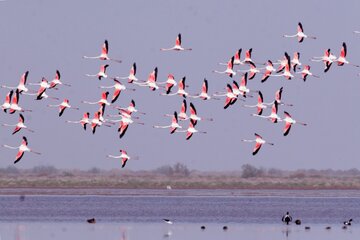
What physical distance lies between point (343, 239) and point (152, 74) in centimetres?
1028

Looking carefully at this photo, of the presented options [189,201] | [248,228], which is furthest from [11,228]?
[189,201]

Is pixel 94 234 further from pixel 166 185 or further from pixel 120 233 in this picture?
pixel 166 185

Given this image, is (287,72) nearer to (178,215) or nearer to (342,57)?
(342,57)

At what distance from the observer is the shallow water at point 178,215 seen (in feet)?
241

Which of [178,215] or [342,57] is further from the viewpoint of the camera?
[178,215]

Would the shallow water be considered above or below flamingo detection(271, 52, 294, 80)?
below

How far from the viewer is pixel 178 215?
290 feet

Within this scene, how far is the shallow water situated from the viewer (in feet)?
241

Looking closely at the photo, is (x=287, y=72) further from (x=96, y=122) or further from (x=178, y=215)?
(x=178, y=215)

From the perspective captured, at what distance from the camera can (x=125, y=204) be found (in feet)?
333

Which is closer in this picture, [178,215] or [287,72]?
[287,72]

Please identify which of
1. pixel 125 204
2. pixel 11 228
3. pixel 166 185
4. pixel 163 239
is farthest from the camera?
pixel 166 185

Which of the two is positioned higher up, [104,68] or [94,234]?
[104,68]

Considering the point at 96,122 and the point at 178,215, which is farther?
the point at 178,215
